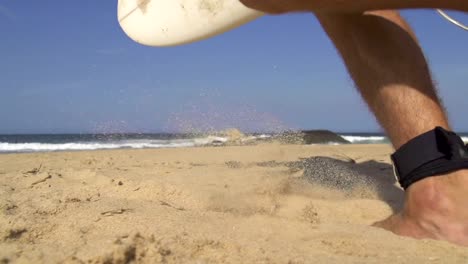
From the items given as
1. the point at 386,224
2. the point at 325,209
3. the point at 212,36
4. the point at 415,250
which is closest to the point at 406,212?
the point at 386,224

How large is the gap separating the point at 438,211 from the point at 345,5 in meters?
0.59

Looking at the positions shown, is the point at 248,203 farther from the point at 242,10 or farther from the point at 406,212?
the point at 242,10

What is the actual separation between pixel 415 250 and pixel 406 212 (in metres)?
0.24

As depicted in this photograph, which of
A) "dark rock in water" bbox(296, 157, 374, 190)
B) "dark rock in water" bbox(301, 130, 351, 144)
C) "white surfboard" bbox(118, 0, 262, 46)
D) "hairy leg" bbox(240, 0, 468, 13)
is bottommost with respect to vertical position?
"dark rock in water" bbox(301, 130, 351, 144)

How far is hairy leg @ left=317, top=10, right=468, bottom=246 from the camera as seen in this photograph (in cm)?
121

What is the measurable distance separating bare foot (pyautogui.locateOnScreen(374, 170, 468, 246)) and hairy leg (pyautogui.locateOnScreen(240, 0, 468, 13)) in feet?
1.49

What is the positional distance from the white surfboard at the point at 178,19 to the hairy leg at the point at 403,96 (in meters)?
0.33

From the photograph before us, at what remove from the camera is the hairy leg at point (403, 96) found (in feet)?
3.97

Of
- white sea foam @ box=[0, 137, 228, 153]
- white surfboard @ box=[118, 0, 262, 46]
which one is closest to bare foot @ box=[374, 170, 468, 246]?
white surfboard @ box=[118, 0, 262, 46]

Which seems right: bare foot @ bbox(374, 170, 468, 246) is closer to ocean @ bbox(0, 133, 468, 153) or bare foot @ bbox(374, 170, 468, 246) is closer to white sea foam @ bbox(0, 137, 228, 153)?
ocean @ bbox(0, 133, 468, 153)

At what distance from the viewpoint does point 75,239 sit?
36.9 inches

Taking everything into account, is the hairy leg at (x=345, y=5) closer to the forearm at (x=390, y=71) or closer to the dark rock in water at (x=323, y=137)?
the forearm at (x=390, y=71)

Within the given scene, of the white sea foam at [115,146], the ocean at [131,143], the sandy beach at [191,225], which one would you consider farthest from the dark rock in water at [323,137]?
the sandy beach at [191,225]

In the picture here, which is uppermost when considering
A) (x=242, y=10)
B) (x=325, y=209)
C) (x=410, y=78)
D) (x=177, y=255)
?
(x=242, y=10)
